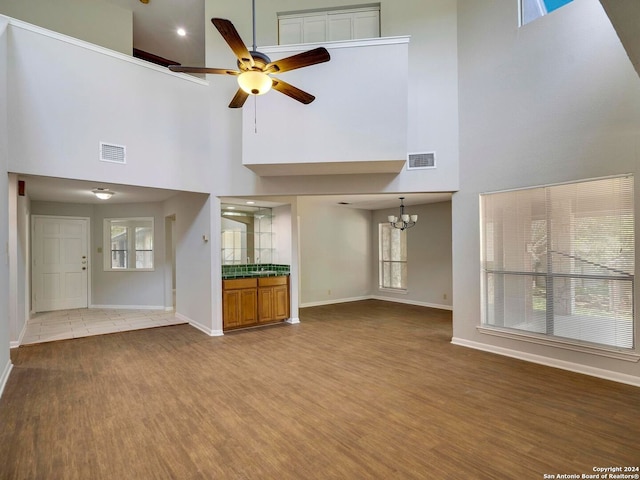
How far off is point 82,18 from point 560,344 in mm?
8802

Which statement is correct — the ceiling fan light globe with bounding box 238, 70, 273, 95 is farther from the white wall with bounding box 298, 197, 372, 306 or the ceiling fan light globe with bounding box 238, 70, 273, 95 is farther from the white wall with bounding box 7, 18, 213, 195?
the white wall with bounding box 298, 197, 372, 306

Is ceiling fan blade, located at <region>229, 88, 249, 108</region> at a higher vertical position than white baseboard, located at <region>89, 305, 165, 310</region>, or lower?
higher

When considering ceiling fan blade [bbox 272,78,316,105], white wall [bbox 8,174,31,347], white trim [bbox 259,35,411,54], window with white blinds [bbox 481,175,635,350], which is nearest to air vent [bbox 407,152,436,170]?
window with white blinds [bbox 481,175,635,350]

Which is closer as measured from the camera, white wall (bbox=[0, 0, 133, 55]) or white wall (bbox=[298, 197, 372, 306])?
white wall (bbox=[0, 0, 133, 55])

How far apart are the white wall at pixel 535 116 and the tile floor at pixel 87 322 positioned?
17.9 ft

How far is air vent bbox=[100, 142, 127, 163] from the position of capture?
4.26 metres

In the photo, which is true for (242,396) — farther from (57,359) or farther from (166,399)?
(57,359)

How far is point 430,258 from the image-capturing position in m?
7.79

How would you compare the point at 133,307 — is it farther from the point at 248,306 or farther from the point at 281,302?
the point at 281,302

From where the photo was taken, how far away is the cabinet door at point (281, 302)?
6000mm

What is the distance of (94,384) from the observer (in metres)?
3.39

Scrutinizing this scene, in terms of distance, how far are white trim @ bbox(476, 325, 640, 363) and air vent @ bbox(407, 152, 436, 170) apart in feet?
7.87

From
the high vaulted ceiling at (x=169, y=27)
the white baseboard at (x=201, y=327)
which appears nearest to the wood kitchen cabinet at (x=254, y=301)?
the white baseboard at (x=201, y=327)

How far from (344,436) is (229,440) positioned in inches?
33.3
